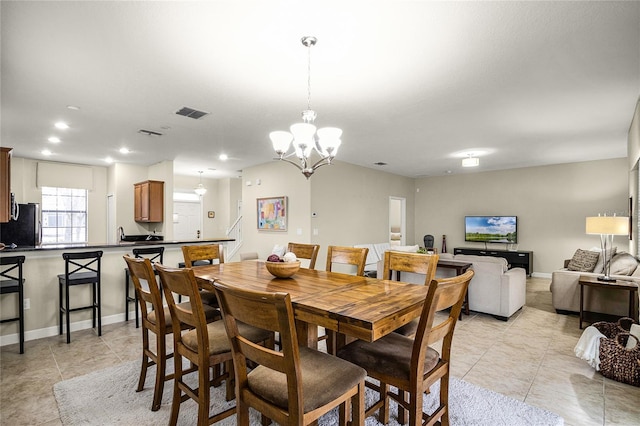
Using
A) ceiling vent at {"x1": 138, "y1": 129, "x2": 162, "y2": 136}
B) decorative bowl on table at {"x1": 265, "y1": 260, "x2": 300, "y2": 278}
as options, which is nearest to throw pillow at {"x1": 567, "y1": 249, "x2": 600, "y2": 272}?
decorative bowl on table at {"x1": 265, "y1": 260, "x2": 300, "y2": 278}

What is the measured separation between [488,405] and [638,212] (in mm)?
3806

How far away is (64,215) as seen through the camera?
726 cm

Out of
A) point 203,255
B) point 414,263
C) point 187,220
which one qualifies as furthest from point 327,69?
point 187,220

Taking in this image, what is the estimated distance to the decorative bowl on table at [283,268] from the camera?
2338 mm

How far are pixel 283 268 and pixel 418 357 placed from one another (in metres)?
1.13

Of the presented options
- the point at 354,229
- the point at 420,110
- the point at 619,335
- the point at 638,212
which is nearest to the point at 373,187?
the point at 354,229

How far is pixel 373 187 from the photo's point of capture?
7.78 metres

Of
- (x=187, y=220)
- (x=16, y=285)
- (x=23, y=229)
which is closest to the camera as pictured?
(x=16, y=285)

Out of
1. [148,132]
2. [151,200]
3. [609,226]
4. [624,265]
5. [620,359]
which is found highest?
[148,132]

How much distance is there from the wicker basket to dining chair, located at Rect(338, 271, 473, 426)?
1.83 meters

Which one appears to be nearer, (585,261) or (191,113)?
(191,113)

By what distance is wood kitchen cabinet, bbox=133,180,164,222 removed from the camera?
665 centimetres

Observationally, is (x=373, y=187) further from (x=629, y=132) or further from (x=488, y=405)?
(x=488, y=405)

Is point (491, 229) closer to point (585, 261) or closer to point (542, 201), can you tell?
point (542, 201)
